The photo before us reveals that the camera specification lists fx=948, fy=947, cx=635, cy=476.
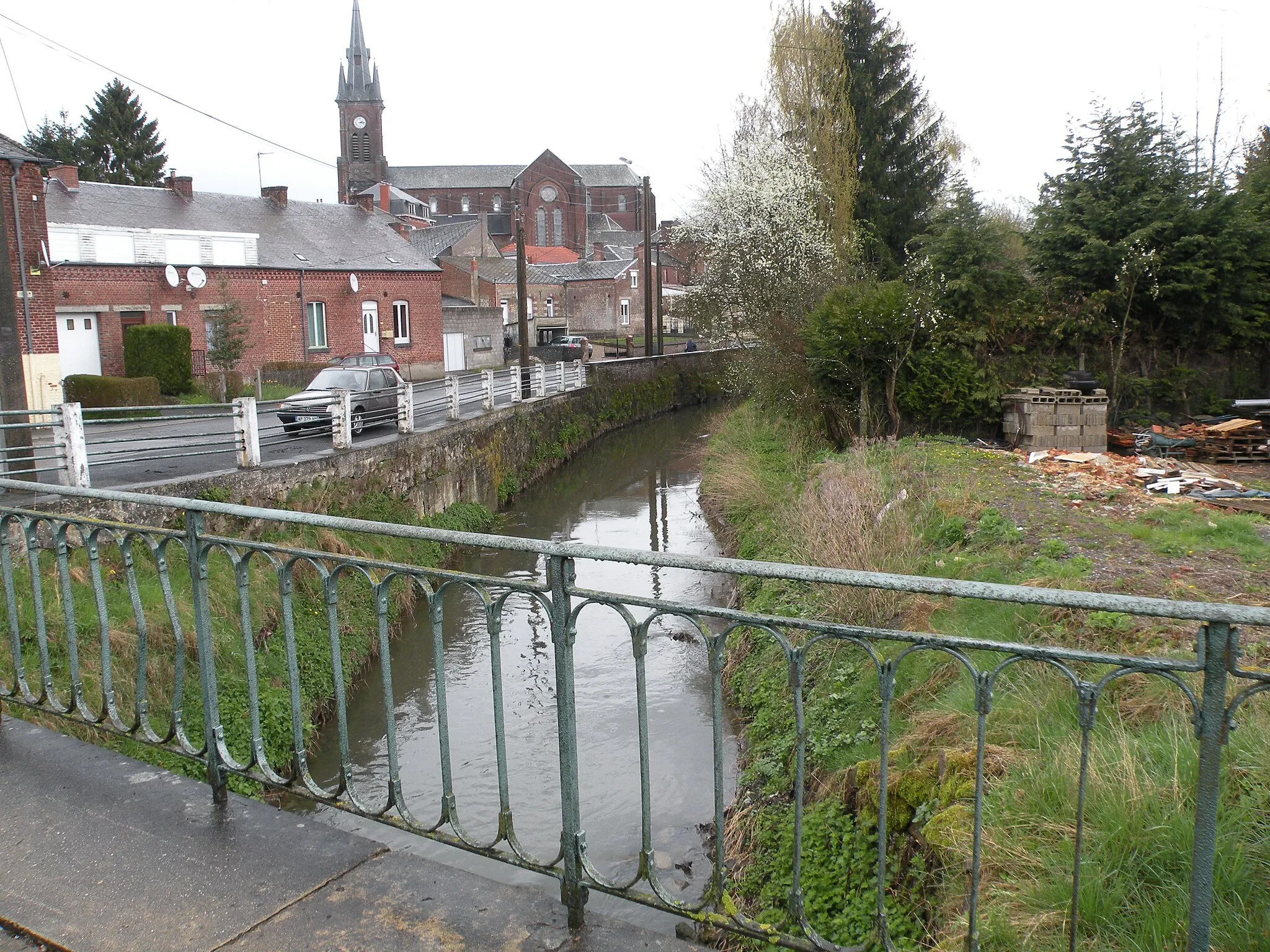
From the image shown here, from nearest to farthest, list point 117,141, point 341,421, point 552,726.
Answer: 1. point 552,726
2. point 341,421
3. point 117,141

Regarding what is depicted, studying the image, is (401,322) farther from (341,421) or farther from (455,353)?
(341,421)

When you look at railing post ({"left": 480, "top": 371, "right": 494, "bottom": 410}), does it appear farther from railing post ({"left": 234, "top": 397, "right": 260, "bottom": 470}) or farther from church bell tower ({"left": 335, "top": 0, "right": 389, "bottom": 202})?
church bell tower ({"left": 335, "top": 0, "right": 389, "bottom": 202})

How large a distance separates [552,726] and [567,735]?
5.39m

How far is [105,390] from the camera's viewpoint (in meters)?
21.3

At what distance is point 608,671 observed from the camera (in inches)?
360

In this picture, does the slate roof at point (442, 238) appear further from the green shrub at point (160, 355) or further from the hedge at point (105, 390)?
the hedge at point (105, 390)

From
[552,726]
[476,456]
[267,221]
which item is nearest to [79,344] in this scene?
[267,221]

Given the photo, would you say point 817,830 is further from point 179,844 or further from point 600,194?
point 600,194

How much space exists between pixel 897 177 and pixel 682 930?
24.5 m

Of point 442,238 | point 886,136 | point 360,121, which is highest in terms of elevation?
point 360,121

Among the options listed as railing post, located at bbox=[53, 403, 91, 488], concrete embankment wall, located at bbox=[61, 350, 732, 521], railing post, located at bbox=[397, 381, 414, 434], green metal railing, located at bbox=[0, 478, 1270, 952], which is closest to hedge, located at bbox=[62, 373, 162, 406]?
concrete embankment wall, located at bbox=[61, 350, 732, 521]

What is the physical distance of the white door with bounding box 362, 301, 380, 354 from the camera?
3419 centimetres

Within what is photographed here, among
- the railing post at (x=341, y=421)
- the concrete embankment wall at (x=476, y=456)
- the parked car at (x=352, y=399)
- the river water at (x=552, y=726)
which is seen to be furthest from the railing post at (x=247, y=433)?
the river water at (x=552, y=726)

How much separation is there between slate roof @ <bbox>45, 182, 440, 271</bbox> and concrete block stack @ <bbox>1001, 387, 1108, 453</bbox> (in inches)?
1013
